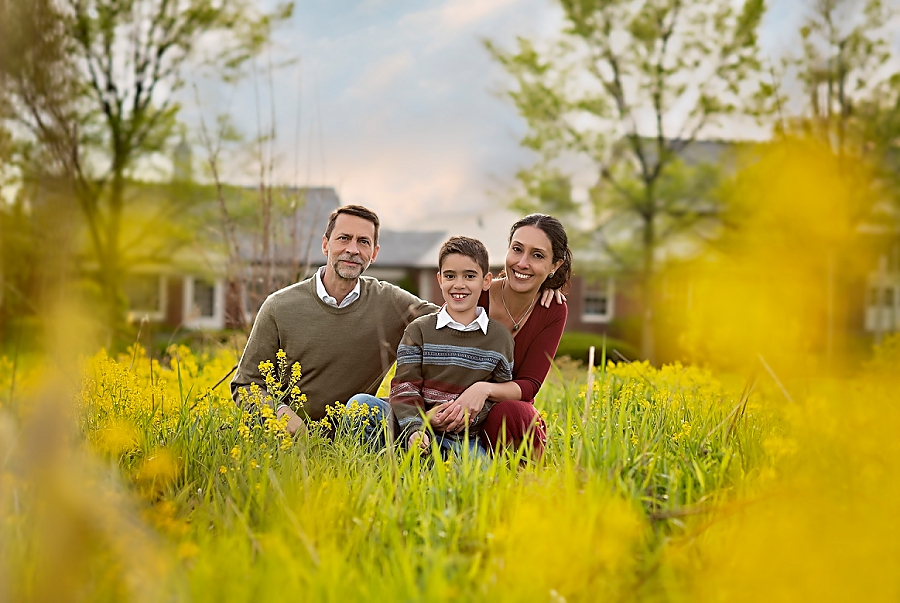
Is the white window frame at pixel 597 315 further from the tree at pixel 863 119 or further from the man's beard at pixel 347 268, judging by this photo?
the man's beard at pixel 347 268

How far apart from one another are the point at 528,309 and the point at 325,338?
3.60ft

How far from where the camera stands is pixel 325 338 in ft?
13.0

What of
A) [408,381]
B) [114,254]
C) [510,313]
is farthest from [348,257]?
[114,254]

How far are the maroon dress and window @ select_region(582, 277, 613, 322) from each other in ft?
68.7

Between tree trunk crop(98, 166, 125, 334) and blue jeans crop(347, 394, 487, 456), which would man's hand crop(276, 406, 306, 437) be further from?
tree trunk crop(98, 166, 125, 334)

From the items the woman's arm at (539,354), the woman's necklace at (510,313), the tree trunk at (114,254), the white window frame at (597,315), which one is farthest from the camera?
the white window frame at (597,315)

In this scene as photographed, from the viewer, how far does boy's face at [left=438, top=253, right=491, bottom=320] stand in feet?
11.3

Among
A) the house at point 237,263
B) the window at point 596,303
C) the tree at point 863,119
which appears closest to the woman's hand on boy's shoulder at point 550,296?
the house at point 237,263

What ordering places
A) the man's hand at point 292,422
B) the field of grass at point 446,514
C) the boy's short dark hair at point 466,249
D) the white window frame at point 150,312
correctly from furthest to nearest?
1. the white window frame at point 150,312
2. the man's hand at point 292,422
3. the boy's short dark hair at point 466,249
4. the field of grass at point 446,514

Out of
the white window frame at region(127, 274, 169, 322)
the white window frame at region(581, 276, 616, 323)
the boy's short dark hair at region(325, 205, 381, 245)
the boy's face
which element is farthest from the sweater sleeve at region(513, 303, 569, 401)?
the white window frame at region(581, 276, 616, 323)

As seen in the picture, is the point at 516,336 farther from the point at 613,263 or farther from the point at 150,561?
the point at 613,263

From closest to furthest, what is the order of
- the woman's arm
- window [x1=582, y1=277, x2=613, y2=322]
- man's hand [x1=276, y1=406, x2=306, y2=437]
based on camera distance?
1. man's hand [x1=276, y1=406, x2=306, y2=437]
2. the woman's arm
3. window [x1=582, y1=277, x2=613, y2=322]

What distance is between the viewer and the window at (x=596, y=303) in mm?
24484

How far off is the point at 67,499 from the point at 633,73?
1754 centimetres
